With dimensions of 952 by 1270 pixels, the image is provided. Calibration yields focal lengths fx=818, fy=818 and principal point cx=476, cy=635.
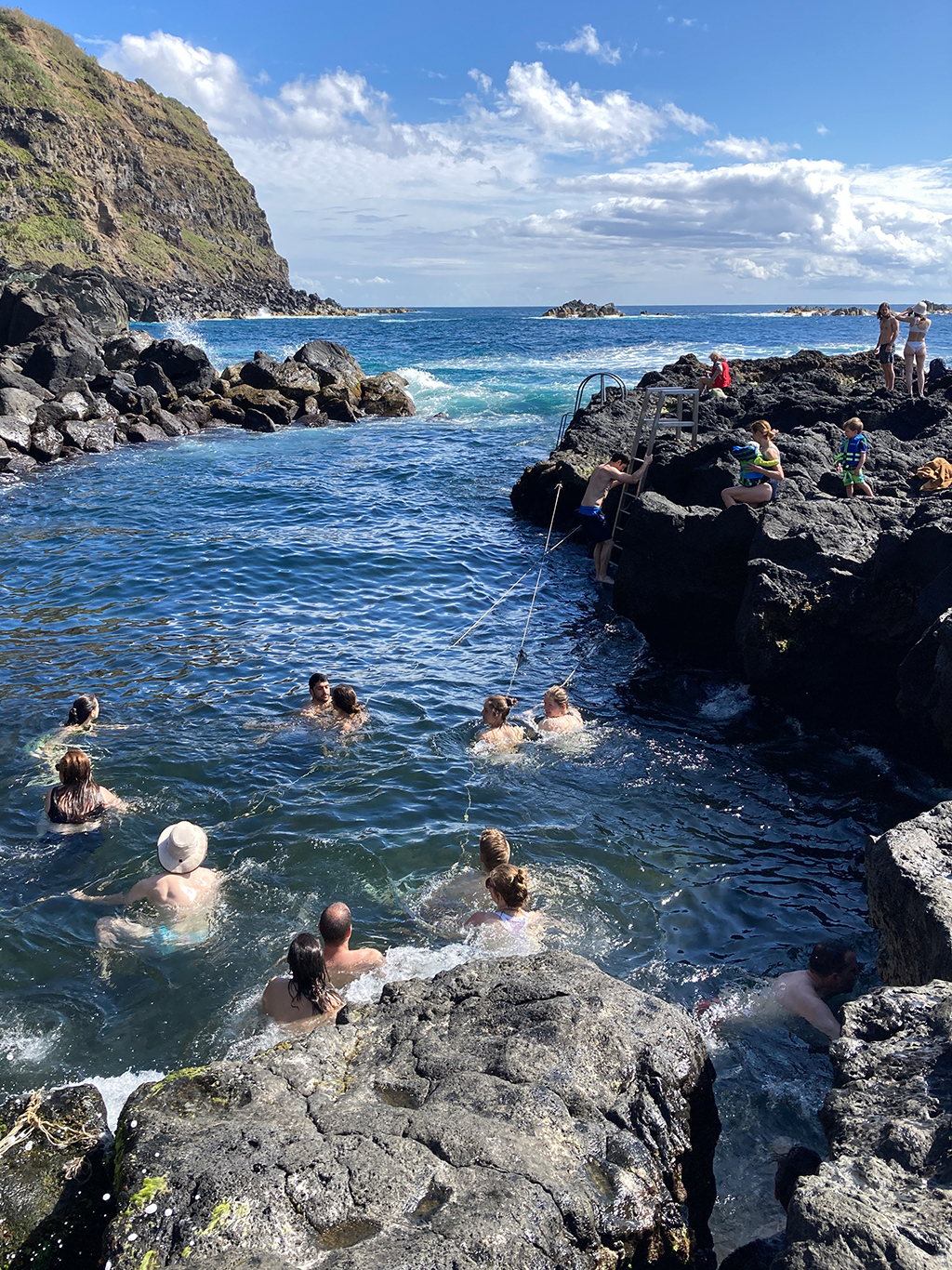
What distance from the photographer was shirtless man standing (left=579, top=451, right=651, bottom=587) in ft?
45.5

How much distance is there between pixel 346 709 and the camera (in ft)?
30.1

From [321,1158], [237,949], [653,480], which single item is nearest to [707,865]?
[237,949]

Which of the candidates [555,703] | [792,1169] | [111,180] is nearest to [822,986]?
[792,1169]

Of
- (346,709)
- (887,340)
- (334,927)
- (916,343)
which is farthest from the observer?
(887,340)

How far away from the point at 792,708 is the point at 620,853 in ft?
10.8

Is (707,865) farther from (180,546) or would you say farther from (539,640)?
(180,546)

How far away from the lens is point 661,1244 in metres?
3.01

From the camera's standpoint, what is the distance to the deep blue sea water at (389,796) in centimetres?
538

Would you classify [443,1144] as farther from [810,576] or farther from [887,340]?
[887,340]

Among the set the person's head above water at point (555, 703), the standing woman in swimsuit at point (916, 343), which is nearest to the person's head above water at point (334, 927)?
the person's head above water at point (555, 703)

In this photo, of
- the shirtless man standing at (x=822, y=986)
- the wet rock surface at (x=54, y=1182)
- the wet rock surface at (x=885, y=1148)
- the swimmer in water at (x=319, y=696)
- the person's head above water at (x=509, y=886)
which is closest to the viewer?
the wet rock surface at (x=885, y=1148)

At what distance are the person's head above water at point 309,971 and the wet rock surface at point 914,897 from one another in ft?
11.1

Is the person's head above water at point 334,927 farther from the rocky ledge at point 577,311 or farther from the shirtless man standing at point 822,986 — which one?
the rocky ledge at point 577,311

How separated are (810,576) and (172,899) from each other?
274 inches
